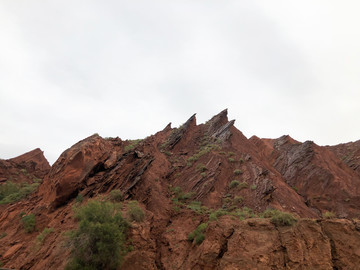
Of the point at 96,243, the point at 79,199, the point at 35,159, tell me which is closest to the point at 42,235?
the point at 79,199

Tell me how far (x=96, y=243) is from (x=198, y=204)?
28.0 ft

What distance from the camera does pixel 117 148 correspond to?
27.5m

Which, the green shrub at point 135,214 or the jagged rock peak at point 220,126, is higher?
the jagged rock peak at point 220,126

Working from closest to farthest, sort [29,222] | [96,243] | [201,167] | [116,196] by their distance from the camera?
1. [96,243]
2. [116,196]
3. [29,222]
4. [201,167]

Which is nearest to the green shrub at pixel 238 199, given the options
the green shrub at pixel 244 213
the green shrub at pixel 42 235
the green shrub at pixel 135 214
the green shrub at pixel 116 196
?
the green shrub at pixel 244 213

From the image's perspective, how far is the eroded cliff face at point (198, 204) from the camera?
481 inches

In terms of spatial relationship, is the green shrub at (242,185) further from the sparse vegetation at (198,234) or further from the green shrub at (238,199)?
the sparse vegetation at (198,234)

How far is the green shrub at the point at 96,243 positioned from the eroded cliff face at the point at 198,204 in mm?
937

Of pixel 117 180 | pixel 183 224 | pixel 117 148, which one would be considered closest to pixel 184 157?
pixel 117 148

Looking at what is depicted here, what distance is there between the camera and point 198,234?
14.2 m

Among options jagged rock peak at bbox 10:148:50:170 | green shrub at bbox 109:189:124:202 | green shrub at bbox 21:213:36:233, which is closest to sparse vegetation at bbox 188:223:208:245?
green shrub at bbox 109:189:124:202

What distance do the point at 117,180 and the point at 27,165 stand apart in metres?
32.2

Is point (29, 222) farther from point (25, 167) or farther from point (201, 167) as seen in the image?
point (25, 167)

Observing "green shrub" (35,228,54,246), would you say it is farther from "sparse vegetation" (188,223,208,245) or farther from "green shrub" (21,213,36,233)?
"sparse vegetation" (188,223,208,245)
